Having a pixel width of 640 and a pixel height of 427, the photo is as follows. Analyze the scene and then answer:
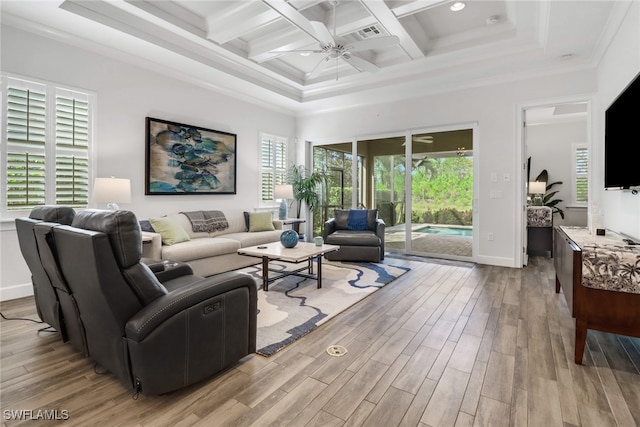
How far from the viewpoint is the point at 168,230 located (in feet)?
13.6

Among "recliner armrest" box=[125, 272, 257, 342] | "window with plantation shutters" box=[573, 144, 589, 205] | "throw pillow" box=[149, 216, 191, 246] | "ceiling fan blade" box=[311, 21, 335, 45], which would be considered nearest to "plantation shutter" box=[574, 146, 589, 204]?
"window with plantation shutters" box=[573, 144, 589, 205]

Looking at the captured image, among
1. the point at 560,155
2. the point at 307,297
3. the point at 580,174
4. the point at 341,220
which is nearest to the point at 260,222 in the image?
the point at 341,220

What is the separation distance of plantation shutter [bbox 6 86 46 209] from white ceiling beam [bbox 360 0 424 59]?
3.70 metres

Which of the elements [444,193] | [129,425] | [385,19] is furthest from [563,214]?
[129,425]

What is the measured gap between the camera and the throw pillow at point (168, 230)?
13.4 ft

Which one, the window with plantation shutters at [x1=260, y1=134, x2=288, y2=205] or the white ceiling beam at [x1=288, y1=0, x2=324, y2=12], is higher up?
the white ceiling beam at [x1=288, y1=0, x2=324, y2=12]

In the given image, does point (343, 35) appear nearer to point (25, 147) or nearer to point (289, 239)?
point (289, 239)

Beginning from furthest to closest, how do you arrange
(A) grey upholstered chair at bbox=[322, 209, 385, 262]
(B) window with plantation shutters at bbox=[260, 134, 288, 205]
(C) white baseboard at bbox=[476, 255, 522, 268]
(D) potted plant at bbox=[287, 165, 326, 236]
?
(D) potted plant at bbox=[287, 165, 326, 236]
(B) window with plantation shutters at bbox=[260, 134, 288, 205]
(A) grey upholstered chair at bbox=[322, 209, 385, 262]
(C) white baseboard at bbox=[476, 255, 522, 268]

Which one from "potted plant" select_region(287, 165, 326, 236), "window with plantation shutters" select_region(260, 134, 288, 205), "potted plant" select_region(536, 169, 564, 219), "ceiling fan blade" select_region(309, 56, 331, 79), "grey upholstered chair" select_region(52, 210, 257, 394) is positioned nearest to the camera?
"grey upholstered chair" select_region(52, 210, 257, 394)

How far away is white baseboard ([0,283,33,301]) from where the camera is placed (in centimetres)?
335

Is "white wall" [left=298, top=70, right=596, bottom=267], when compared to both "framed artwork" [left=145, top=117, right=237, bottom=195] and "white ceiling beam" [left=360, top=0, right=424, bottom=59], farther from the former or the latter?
"framed artwork" [left=145, top=117, right=237, bottom=195]

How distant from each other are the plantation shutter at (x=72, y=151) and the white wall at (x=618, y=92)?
5626 mm

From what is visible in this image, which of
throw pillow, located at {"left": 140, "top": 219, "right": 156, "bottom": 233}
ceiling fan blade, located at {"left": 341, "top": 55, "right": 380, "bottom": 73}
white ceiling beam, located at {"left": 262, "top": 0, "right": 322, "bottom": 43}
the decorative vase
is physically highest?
white ceiling beam, located at {"left": 262, "top": 0, "right": 322, "bottom": 43}

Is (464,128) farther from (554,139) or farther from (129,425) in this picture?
(129,425)
